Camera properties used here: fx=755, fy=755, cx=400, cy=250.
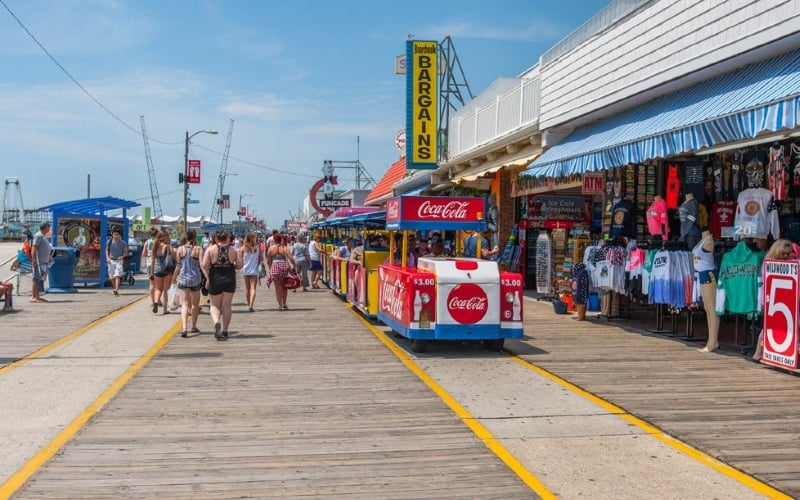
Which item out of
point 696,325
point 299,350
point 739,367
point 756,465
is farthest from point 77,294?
point 756,465

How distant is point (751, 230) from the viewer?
10.3 meters

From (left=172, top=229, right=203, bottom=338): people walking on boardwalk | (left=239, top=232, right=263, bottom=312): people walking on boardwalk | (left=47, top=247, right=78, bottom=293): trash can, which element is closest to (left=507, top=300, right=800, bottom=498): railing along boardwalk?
(left=172, top=229, right=203, bottom=338): people walking on boardwalk

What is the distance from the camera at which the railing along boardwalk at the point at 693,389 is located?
601 cm

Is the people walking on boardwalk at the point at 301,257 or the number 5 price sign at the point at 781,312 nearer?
the number 5 price sign at the point at 781,312

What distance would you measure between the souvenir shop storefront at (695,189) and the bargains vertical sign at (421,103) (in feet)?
27.5

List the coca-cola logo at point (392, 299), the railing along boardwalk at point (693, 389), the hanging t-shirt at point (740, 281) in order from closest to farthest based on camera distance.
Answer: the railing along boardwalk at point (693, 389)
the hanging t-shirt at point (740, 281)
the coca-cola logo at point (392, 299)

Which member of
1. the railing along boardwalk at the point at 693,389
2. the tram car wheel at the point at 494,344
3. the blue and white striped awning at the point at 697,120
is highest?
the blue and white striped awning at the point at 697,120

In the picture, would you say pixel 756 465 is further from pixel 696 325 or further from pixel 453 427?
pixel 696 325

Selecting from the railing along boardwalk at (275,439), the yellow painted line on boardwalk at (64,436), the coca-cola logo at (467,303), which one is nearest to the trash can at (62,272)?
the yellow painted line on boardwalk at (64,436)

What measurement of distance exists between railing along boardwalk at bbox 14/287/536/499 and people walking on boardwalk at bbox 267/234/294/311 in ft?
20.3

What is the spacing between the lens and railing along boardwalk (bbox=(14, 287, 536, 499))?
5125 millimetres

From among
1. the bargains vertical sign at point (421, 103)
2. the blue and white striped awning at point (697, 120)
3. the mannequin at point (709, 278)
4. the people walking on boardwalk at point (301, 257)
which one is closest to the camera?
the blue and white striped awning at point (697, 120)

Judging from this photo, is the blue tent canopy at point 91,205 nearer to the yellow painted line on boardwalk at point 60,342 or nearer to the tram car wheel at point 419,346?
the yellow painted line on boardwalk at point 60,342

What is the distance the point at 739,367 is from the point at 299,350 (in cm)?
603
